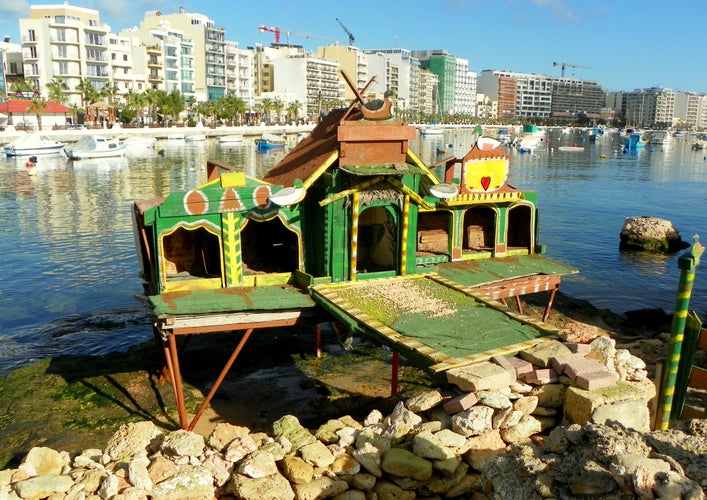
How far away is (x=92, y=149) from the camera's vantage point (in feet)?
259

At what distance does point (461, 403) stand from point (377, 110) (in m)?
9.36

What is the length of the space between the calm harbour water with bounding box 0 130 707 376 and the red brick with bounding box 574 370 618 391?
16839 millimetres

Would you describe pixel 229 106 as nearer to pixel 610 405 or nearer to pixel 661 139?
pixel 661 139

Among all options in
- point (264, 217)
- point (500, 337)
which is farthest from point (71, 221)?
point (500, 337)

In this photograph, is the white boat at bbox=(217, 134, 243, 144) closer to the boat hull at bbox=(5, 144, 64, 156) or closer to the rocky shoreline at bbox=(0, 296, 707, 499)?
the boat hull at bbox=(5, 144, 64, 156)

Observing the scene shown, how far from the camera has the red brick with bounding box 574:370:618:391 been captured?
10.8 m

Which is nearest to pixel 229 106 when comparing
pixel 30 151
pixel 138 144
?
pixel 138 144

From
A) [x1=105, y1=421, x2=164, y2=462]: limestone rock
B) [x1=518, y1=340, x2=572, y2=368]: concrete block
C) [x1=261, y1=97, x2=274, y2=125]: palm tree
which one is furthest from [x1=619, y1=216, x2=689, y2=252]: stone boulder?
[x1=261, y1=97, x2=274, y2=125]: palm tree

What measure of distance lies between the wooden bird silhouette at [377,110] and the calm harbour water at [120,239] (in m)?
12.0

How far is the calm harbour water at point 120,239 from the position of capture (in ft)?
82.9

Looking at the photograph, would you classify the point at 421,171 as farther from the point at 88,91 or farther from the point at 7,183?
the point at 88,91

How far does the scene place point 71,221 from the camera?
44719mm

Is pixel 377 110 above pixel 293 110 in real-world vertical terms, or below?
below

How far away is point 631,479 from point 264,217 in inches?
462
